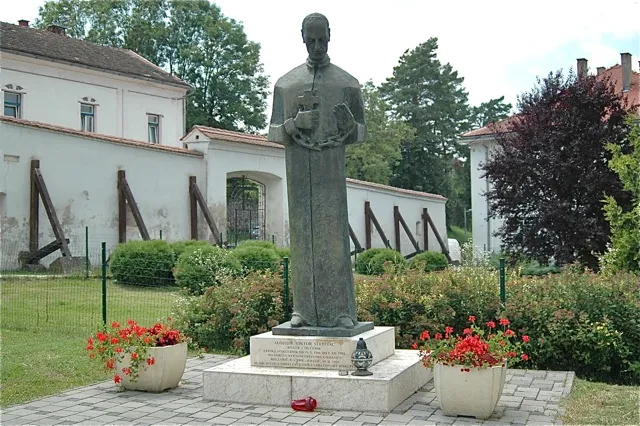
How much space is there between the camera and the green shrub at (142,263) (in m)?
18.8

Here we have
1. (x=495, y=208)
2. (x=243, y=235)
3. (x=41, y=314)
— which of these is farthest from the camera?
(x=243, y=235)

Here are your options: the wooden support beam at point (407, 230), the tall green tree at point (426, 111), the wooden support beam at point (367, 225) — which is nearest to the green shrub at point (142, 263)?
the wooden support beam at point (367, 225)

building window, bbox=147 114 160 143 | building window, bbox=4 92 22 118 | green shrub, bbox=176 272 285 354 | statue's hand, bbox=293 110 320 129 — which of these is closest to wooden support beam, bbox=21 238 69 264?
green shrub, bbox=176 272 285 354

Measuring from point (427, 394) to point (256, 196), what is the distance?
24490mm

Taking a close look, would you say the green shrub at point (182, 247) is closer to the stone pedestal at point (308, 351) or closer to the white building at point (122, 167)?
the white building at point (122, 167)

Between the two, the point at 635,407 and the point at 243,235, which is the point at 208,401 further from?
the point at 243,235

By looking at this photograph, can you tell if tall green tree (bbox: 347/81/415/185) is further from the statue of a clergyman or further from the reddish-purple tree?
the statue of a clergyman

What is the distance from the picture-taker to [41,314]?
14.5 meters

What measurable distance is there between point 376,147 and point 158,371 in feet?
145

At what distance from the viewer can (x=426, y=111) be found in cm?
5956

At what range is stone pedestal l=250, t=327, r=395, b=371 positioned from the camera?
8234mm

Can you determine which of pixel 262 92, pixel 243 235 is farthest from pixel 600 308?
pixel 262 92

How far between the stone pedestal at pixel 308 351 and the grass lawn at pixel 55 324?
92.8 inches

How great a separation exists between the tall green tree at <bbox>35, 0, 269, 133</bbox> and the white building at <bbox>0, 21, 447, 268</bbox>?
10.1 meters
